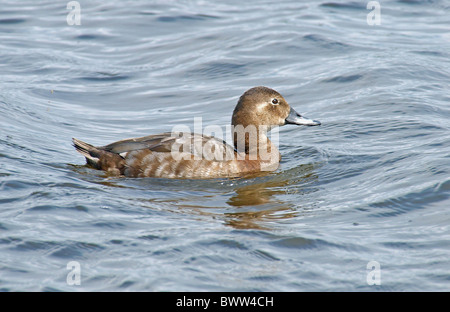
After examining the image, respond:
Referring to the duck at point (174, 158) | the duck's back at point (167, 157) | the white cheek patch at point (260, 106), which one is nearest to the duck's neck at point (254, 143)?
the duck at point (174, 158)

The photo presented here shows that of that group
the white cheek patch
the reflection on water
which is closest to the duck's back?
the reflection on water

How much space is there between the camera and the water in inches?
217

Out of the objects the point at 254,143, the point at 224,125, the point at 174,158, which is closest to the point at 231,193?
the point at 174,158

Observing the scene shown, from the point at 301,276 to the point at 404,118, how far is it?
5277 millimetres

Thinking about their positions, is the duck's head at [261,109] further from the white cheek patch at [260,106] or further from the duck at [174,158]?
the duck at [174,158]

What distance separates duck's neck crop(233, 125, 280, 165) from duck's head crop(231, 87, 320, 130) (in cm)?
7

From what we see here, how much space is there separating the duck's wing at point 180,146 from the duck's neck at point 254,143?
54 cm

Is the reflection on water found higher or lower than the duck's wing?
lower

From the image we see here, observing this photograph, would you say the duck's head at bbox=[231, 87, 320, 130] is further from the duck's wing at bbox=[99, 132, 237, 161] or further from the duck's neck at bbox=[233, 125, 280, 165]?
the duck's wing at bbox=[99, 132, 237, 161]

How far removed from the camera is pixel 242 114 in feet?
27.9

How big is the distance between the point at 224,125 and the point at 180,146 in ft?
8.22

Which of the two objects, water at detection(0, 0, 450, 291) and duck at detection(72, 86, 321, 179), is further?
duck at detection(72, 86, 321, 179)

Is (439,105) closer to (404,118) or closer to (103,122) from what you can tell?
(404,118)

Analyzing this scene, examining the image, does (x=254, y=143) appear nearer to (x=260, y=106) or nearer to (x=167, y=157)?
(x=260, y=106)
